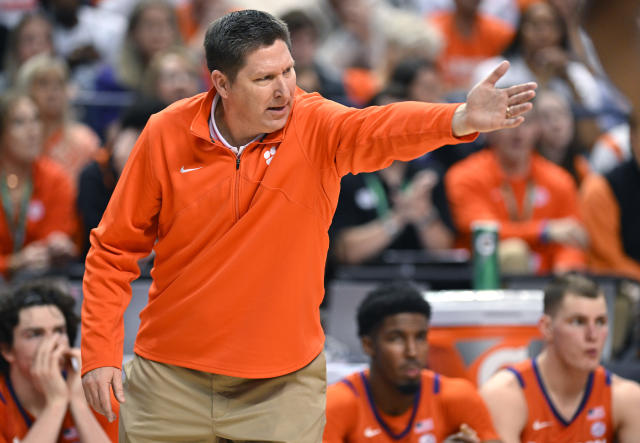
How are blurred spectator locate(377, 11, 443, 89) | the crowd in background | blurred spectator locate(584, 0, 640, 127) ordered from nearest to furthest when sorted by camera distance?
blurred spectator locate(584, 0, 640, 127) < the crowd in background < blurred spectator locate(377, 11, 443, 89)

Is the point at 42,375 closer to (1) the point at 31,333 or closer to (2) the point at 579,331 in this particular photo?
(1) the point at 31,333

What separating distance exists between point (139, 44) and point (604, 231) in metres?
3.62

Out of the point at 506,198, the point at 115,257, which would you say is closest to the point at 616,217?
the point at 506,198

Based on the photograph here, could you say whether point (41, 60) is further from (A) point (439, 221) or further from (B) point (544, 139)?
(B) point (544, 139)

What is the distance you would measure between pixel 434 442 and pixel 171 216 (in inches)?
77.0

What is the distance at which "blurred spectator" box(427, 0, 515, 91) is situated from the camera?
8.65 m

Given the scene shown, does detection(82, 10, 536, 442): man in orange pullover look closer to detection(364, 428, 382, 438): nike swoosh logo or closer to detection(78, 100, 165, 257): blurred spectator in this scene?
detection(364, 428, 382, 438): nike swoosh logo

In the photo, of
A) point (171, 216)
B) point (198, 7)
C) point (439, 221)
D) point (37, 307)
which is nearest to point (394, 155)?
point (171, 216)

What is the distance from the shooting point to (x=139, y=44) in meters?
7.44

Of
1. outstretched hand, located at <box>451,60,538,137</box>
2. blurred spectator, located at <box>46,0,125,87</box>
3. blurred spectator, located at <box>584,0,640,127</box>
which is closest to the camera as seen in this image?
blurred spectator, located at <box>584,0,640,127</box>

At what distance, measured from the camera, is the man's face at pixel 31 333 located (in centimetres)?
420

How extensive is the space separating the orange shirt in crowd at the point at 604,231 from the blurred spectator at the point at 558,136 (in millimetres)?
600

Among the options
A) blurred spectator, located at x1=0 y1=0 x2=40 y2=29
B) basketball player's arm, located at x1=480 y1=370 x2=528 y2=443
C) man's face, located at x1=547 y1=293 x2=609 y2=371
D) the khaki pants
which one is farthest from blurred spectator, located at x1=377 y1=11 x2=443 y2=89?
the khaki pants

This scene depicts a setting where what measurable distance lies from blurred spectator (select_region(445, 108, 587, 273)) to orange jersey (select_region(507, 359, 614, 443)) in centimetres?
182
